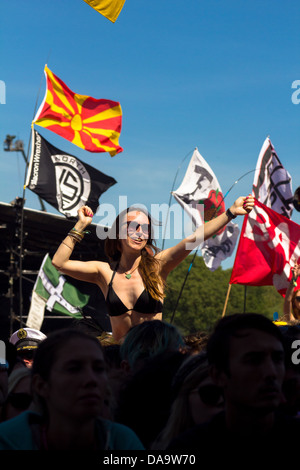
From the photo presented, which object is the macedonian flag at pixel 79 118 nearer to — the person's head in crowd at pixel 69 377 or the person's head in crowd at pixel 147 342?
the person's head in crowd at pixel 147 342

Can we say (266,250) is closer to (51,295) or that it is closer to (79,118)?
(79,118)

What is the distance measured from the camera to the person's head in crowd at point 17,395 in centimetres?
324

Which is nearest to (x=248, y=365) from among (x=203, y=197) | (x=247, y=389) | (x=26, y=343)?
(x=247, y=389)

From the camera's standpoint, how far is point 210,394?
9.07 feet

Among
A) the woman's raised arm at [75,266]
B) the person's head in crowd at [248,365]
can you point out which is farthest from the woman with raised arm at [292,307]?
the person's head in crowd at [248,365]

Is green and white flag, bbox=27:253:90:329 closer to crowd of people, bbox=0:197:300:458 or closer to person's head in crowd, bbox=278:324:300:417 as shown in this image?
crowd of people, bbox=0:197:300:458

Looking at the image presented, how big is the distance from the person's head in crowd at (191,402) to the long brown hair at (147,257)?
6.25 ft

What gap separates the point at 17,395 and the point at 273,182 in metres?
7.98

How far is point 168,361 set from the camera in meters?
3.16

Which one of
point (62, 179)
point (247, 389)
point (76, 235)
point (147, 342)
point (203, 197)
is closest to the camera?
point (247, 389)

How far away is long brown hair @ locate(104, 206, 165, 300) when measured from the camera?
4820mm

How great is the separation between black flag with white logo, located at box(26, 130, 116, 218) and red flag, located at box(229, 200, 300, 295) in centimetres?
633

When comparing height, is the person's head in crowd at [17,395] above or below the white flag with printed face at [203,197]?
below
